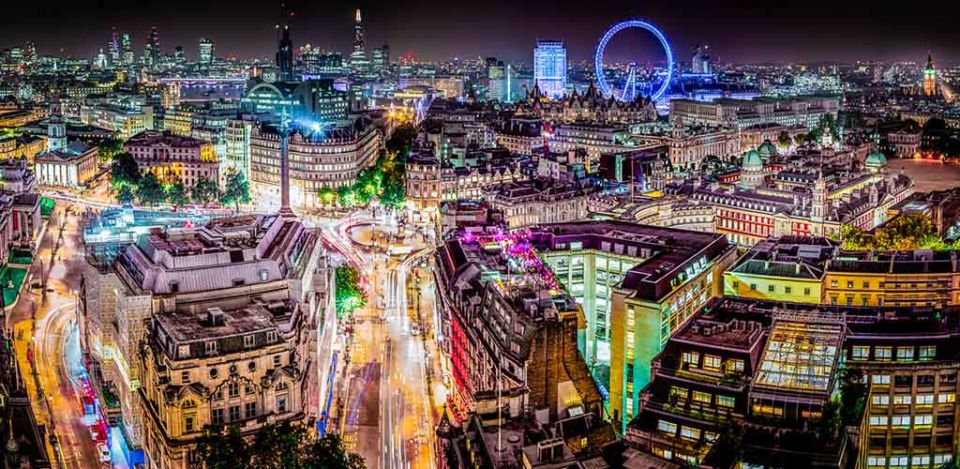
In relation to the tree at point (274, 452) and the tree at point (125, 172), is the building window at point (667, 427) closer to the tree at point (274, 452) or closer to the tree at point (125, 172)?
the tree at point (274, 452)

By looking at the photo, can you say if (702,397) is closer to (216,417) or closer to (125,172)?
(216,417)

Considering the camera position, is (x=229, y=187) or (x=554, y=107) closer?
(x=229, y=187)

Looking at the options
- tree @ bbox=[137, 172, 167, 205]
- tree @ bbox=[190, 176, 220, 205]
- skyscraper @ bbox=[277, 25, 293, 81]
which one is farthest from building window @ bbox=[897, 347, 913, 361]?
skyscraper @ bbox=[277, 25, 293, 81]

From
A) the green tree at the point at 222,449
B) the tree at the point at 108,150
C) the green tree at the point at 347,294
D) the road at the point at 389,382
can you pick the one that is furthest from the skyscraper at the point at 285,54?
the green tree at the point at 222,449

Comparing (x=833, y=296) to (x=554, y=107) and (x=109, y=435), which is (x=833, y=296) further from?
(x=554, y=107)

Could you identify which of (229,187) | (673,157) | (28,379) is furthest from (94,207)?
(673,157)

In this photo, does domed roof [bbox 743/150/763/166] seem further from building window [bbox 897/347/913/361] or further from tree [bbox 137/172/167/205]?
building window [bbox 897/347/913/361]

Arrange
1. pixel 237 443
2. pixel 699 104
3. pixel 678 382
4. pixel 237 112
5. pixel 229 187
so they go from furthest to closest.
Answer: pixel 699 104
pixel 237 112
pixel 229 187
pixel 678 382
pixel 237 443
